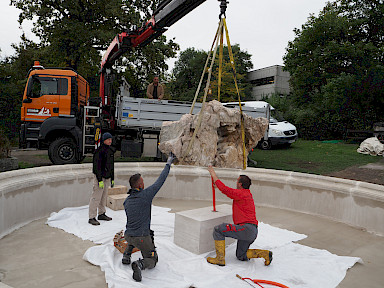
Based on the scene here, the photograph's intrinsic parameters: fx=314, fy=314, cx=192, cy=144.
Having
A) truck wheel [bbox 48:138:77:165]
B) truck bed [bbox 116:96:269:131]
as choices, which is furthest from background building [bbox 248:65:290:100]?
truck wheel [bbox 48:138:77:165]

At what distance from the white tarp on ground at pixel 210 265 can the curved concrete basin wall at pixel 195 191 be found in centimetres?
70

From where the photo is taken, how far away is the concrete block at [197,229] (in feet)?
14.3

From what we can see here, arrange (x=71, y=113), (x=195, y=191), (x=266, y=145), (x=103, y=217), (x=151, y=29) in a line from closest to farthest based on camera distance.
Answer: (x=103, y=217), (x=195, y=191), (x=151, y=29), (x=71, y=113), (x=266, y=145)

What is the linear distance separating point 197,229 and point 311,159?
9.63 metres

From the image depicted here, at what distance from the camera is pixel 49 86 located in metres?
9.91

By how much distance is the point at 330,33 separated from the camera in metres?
19.2

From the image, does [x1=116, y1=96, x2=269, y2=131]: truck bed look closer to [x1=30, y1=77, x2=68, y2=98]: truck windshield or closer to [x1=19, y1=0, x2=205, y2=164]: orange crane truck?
[x1=19, y1=0, x2=205, y2=164]: orange crane truck

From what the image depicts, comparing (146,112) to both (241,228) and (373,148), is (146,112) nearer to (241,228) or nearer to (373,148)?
(241,228)

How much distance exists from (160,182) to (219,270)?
51.3 inches

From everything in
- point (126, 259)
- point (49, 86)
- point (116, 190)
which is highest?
point (49, 86)

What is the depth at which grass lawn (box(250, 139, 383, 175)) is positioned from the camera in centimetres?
1103

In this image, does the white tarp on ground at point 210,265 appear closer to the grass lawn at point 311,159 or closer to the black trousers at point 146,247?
the black trousers at point 146,247

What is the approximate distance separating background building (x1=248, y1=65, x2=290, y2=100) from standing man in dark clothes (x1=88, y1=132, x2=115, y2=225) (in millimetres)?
27952

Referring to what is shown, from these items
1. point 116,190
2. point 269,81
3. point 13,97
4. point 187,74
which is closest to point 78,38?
point 13,97
